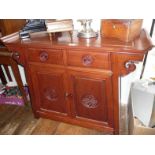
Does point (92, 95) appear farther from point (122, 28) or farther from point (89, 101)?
point (122, 28)

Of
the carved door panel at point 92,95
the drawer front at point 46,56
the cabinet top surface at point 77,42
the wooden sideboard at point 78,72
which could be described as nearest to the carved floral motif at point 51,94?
the wooden sideboard at point 78,72

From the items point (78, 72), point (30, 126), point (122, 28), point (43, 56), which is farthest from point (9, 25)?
point (122, 28)

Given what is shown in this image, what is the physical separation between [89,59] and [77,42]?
15 centimetres

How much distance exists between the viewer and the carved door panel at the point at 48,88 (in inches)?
68.2

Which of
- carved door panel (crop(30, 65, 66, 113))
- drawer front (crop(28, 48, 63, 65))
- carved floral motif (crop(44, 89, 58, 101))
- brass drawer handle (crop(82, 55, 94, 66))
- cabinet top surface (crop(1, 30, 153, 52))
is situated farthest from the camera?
carved floral motif (crop(44, 89, 58, 101))

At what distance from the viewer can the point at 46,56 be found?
1643 mm

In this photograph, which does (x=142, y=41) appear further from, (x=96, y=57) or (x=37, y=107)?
(x=37, y=107)

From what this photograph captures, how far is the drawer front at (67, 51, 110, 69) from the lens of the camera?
146cm

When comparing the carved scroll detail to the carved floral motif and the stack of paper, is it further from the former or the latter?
the carved floral motif

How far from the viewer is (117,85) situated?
1.54 meters

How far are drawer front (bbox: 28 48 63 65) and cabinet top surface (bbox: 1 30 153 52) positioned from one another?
0.17 feet

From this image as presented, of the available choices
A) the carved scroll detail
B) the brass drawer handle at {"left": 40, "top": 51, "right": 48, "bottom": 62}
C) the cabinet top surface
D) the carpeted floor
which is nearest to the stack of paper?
the cabinet top surface

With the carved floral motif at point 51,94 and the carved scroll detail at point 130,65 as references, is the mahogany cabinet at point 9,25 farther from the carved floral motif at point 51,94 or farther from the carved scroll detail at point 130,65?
the carved scroll detail at point 130,65
